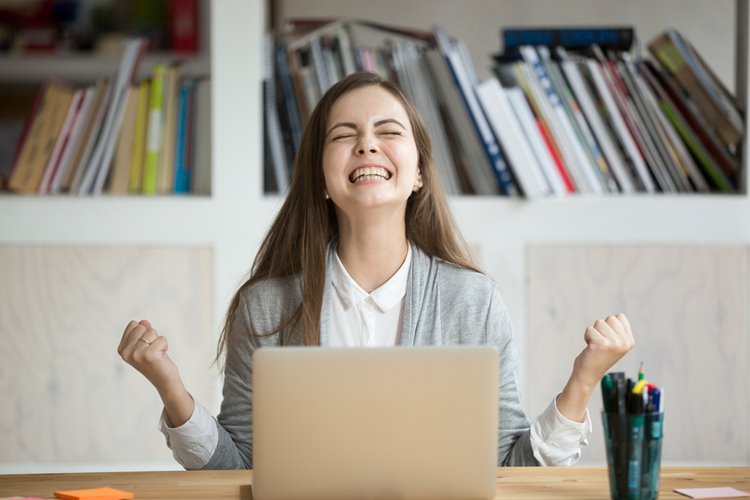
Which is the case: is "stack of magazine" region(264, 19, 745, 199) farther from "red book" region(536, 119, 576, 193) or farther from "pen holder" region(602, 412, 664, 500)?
"pen holder" region(602, 412, 664, 500)

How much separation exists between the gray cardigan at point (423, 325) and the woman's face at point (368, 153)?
0.14m

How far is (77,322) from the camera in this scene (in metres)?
2.56

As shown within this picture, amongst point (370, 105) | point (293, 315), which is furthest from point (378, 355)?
point (370, 105)

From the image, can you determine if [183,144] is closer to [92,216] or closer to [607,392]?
[92,216]

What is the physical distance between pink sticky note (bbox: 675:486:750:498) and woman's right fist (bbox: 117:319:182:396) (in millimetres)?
732

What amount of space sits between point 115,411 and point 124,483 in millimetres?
1254

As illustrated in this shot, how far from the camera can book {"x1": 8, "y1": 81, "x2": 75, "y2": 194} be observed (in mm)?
2605

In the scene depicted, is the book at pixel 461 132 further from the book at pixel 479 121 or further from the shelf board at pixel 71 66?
the shelf board at pixel 71 66

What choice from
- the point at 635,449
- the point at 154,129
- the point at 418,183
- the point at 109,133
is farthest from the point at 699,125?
the point at 635,449

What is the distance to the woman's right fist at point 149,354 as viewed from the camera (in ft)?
5.03

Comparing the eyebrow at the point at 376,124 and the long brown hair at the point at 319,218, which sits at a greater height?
the eyebrow at the point at 376,124

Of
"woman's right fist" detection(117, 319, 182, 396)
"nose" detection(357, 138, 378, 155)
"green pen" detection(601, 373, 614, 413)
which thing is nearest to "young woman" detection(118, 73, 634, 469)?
"nose" detection(357, 138, 378, 155)

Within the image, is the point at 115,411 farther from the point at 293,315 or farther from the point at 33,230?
the point at 293,315

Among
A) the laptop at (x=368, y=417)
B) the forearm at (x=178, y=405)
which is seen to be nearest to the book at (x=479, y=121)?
the forearm at (x=178, y=405)
